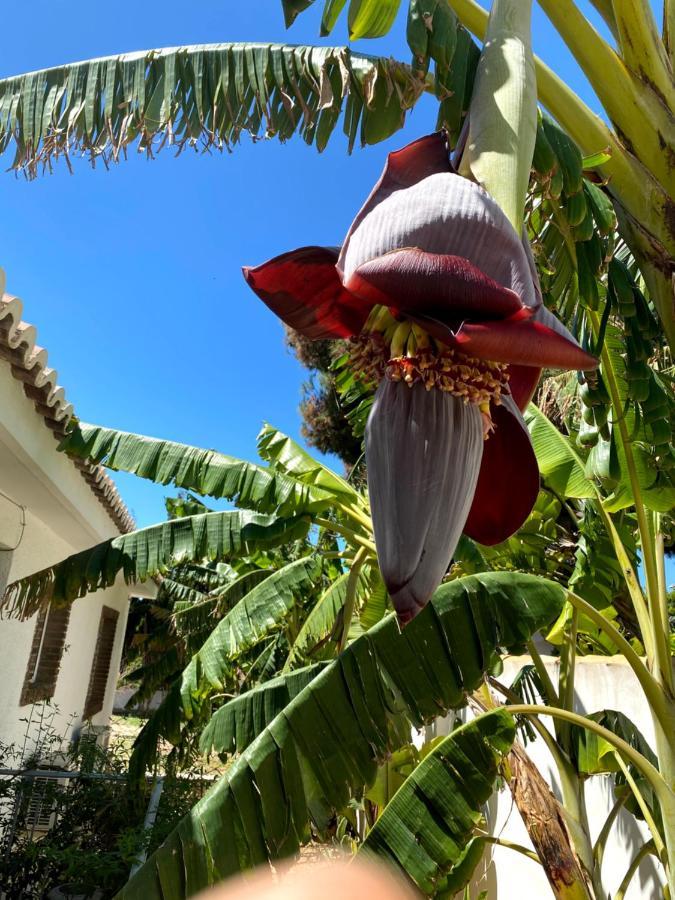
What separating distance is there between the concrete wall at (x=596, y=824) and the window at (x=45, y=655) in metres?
3.70

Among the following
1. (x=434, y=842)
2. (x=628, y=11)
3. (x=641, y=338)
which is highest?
(x=628, y=11)

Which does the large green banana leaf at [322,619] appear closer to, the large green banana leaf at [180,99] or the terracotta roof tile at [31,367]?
the terracotta roof tile at [31,367]

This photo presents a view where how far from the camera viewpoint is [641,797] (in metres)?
2.71

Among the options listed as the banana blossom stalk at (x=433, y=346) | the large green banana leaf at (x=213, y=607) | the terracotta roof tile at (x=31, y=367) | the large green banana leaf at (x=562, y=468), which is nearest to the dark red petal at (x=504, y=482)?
the banana blossom stalk at (x=433, y=346)

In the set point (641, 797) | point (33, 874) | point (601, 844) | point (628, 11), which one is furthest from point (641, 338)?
point (33, 874)

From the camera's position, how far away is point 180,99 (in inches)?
69.2

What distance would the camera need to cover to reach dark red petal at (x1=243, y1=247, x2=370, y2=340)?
0.38m

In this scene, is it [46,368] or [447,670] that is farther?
[46,368]

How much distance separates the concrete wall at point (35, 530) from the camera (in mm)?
3283

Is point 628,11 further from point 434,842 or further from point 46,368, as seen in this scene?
point 46,368

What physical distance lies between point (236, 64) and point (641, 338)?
4.25ft

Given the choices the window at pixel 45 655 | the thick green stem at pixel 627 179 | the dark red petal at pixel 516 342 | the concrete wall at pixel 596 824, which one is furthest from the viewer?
the window at pixel 45 655

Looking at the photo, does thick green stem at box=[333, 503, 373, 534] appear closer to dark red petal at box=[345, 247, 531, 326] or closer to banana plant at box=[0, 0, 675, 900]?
banana plant at box=[0, 0, 675, 900]

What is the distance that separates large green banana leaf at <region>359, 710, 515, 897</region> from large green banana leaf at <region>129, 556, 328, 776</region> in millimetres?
1671
